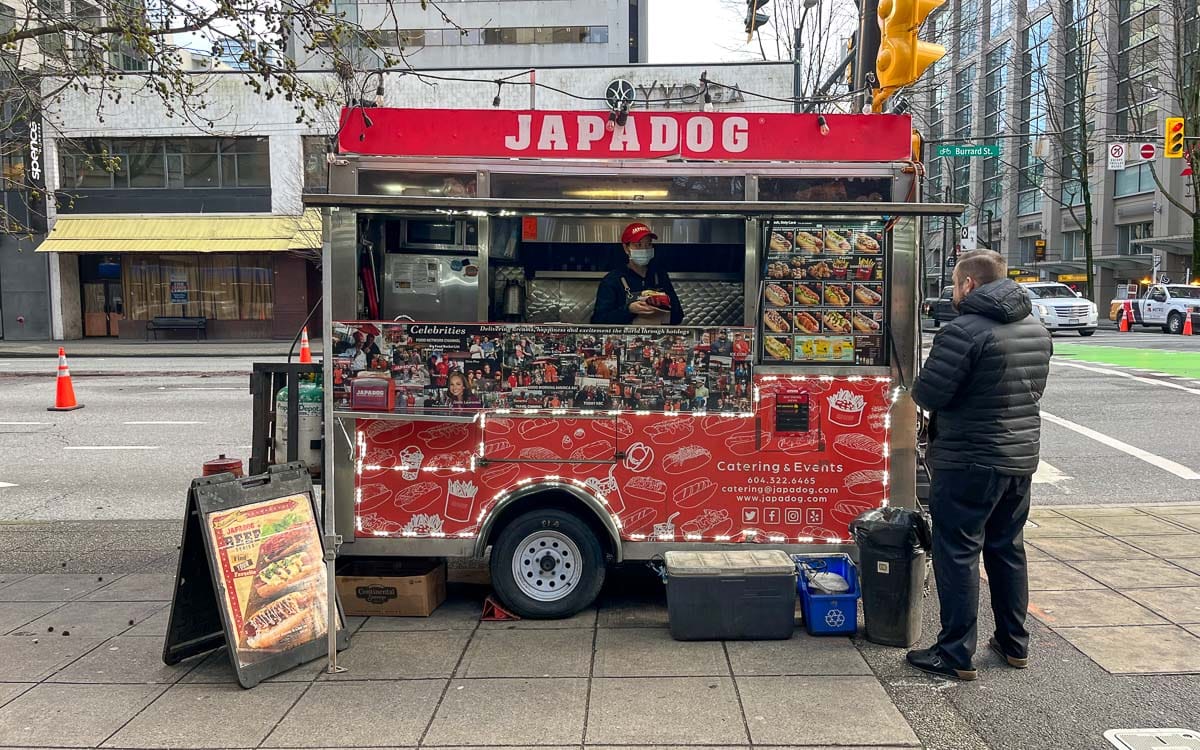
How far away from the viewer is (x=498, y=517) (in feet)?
17.1

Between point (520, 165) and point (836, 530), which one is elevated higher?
point (520, 165)

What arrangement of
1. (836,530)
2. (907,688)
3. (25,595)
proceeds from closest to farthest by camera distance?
(907,688), (836,530), (25,595)

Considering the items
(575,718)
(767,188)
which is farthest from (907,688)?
(767,188)

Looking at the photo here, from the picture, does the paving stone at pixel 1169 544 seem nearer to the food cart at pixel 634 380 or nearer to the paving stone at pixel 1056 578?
the paving stone at pixel 1056 578

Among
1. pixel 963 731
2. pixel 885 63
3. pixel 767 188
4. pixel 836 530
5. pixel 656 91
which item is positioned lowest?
pixel 963 731

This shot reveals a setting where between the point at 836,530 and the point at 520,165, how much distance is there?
287 centimetres

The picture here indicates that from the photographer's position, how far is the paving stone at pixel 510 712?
3742 mm

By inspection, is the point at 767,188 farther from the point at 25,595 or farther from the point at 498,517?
the point at 25,595

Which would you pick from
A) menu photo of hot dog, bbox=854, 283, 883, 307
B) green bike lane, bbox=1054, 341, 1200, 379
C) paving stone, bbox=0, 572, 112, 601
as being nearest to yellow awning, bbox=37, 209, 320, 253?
green bike lane, bbox=1054, 341, 1200, 379

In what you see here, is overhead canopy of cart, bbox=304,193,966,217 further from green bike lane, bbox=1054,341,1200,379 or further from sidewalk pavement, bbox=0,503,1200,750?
green bike lane, bbox=1054,341,1200,379

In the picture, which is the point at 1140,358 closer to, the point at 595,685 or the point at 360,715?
the point at 595,685

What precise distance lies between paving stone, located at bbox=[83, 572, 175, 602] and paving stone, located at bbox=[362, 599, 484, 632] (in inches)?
58.4

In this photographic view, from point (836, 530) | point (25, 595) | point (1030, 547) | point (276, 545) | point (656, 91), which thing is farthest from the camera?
point (656, 91)

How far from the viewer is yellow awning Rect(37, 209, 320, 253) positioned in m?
28.5
